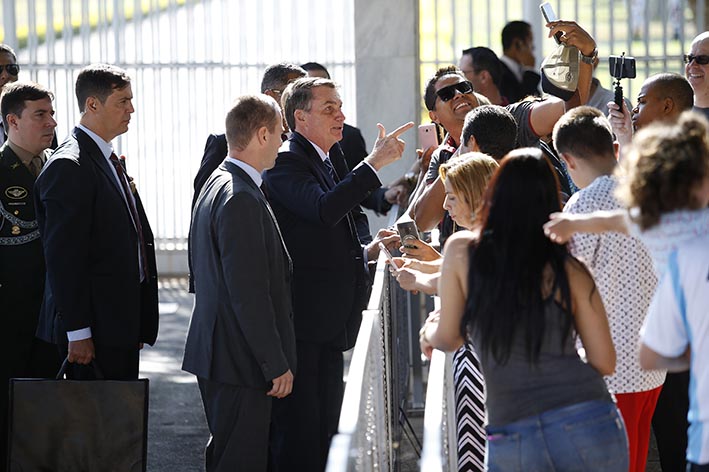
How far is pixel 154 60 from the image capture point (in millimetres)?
12852

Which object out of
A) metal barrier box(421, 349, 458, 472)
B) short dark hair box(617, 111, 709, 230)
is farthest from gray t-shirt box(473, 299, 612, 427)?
short dark hair box(617, 111, 709, 230)

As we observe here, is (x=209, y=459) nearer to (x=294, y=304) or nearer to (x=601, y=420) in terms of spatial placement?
(x=294, y=304)

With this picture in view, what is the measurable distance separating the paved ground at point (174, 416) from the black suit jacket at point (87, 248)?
159cm

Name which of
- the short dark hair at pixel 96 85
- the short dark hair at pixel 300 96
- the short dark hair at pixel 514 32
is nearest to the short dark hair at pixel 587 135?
the short dark hair at pixel 300 96

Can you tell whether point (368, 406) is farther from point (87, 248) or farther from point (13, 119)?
point (13, 119)

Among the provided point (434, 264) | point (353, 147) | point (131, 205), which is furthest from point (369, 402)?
point (353, 147)

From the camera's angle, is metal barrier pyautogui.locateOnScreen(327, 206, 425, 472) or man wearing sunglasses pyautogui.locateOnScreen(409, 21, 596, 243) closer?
metal barrier pyautogui.locateOnScreen(327, 206, 425, 472)

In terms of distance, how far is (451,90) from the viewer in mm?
6426

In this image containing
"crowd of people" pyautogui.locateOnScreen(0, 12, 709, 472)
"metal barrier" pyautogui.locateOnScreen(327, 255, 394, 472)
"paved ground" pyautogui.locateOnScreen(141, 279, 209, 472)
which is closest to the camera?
"metal barrier" pyautogui.locateOnScreen(327, 255, 394, 472)

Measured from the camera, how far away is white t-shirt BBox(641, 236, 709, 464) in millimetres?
3182

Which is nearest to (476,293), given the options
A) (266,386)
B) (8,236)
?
(266,386)

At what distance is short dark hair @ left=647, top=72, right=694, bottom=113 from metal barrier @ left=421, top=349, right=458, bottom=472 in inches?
95.3

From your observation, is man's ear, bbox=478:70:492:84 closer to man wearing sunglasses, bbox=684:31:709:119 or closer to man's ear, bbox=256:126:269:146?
man wearing sunglasses, bbox=684:31:709:119

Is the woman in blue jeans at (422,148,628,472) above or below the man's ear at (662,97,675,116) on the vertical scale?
below
